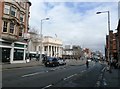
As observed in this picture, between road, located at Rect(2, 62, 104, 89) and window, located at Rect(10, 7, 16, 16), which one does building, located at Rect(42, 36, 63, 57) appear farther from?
road, located at Rect(2, 62, 104, 89)

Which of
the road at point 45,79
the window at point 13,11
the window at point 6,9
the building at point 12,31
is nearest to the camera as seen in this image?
the road at point 45,79

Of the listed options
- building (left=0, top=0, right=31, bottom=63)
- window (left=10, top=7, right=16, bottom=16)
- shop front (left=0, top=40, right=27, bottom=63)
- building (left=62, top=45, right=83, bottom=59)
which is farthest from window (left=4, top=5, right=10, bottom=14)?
building (left=62, top=45, right=83, bottom=59)

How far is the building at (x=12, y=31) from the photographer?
131ft

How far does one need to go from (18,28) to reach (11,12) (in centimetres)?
463

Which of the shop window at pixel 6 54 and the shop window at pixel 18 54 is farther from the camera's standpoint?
the shop window at pixel 18 54

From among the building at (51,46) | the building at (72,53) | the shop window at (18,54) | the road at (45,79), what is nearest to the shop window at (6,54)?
the shop window at (18,54)

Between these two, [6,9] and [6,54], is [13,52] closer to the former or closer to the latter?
[6,54]

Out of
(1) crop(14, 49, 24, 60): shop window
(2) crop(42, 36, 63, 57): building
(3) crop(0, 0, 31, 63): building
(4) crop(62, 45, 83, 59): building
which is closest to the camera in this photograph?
(3) crop(0, 0, 31, 63): building

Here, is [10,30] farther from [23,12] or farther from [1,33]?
[23,12]

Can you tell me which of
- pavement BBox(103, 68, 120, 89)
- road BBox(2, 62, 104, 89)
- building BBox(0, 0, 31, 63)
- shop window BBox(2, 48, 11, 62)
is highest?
building BBox(0, 0, 31, 63)

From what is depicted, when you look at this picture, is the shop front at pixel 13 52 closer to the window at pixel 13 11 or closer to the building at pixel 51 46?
the window at pixel 13 11

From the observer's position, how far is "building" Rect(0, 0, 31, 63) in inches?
1574

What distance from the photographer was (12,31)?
4288 centimetres

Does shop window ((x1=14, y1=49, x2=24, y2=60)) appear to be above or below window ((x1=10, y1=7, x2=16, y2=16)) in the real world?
below
